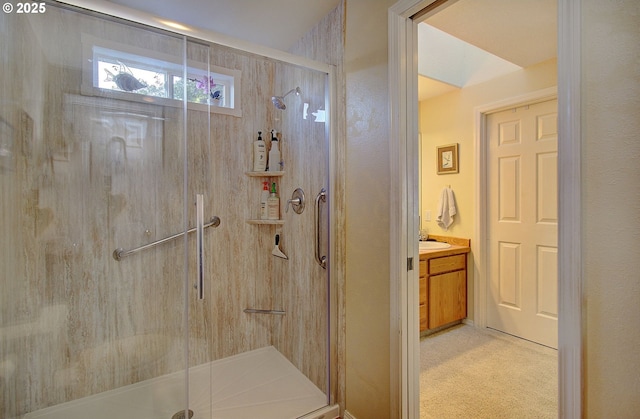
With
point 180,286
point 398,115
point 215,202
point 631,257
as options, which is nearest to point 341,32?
point 398,115

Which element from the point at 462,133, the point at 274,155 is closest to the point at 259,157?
the point at 274,155

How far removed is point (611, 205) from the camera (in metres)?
0.82

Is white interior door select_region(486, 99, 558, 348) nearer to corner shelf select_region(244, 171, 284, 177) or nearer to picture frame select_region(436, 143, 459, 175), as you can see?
picture frame select_region(436, 143, 459, 175)

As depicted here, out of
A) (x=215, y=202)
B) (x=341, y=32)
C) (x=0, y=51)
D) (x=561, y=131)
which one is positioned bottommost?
(x=215, y=202)

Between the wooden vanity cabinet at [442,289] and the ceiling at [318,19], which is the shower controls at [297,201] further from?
the wooden vanity cabinet at [442,289]

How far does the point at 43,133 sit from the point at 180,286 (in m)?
1.14

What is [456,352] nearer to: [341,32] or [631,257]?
[631,257]

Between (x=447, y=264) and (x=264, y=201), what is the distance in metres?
1.87

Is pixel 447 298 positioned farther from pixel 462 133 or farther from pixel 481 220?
pixel 462 133

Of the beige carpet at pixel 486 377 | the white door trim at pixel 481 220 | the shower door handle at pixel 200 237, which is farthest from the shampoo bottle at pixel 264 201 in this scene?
the white door trim at pixel 481 220

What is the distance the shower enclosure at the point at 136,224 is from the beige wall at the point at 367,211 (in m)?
0.19

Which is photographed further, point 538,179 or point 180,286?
point 538,179

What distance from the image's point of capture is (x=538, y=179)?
2.69 m

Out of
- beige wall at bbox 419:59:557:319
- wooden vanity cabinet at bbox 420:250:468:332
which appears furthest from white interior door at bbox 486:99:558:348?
wooden vanity cabinet at bbox 420:250:468:332
